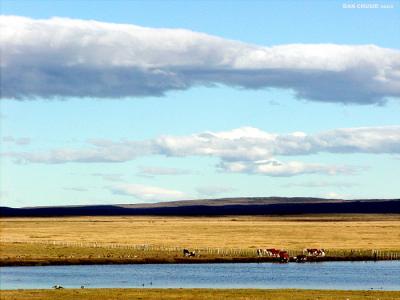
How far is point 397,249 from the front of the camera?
10744 centimetres

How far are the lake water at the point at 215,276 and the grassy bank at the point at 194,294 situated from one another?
5491 millimetres

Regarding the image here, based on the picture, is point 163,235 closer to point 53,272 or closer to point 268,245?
point 268,245

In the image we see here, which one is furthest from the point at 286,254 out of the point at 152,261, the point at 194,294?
the point at 194,294

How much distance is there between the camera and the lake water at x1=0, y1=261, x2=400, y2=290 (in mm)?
68500

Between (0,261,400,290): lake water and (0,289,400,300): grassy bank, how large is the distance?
549cm

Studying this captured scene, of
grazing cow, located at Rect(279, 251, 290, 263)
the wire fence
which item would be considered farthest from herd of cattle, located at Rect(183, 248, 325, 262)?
the wire fence

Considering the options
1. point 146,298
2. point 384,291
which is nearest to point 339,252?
point 384,291

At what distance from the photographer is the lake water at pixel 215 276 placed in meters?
68.5

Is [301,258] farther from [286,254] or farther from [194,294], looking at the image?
[194,294]

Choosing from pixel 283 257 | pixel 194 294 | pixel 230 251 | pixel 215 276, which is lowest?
pixel 194 294

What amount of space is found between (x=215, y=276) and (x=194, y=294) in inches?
699

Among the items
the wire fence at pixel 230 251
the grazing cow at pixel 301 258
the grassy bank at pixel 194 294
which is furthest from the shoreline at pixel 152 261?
the grassy bank at pixel 194 294

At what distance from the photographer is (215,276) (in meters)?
76.9

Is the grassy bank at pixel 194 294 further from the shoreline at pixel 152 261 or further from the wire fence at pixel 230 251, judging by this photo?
the wire fence at pixel 230 251
